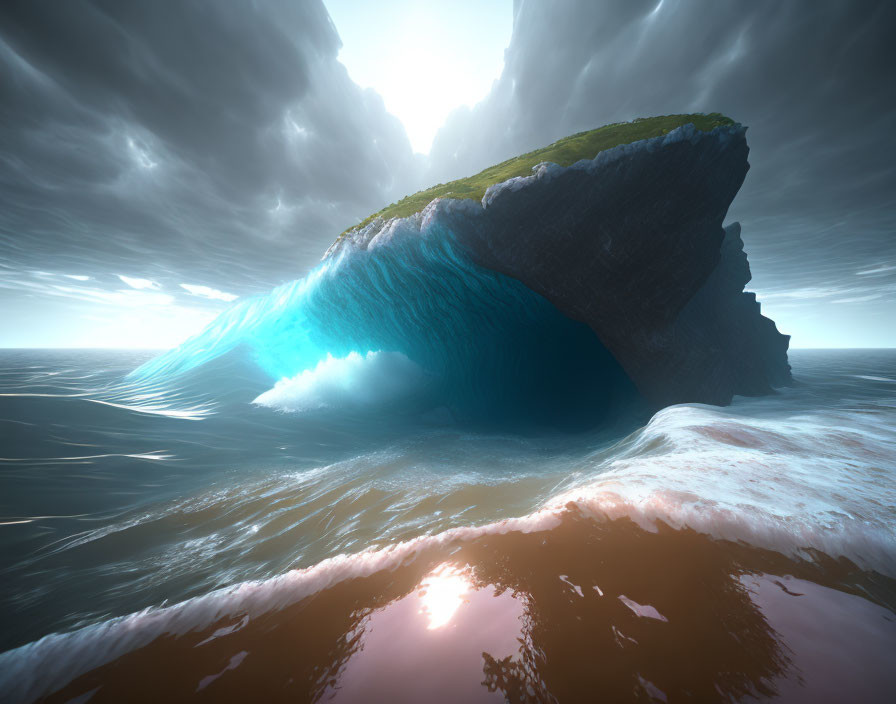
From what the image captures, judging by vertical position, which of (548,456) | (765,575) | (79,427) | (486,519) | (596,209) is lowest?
(548,456)

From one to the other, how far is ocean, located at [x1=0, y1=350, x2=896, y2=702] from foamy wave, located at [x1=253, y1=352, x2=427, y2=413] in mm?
7043

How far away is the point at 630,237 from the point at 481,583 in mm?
8253

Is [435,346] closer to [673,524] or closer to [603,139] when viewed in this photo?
[603,139]

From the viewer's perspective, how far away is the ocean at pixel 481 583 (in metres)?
1.16

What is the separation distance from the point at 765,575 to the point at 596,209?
7.28 m

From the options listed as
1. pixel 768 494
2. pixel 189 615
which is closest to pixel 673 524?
pixel 768 494

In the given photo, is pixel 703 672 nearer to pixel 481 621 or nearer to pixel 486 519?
pixel 481 621

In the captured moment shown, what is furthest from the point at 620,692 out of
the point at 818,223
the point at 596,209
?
the point at 818,223

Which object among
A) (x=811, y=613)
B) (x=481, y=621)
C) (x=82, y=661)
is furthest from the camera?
(x=82, y=661)

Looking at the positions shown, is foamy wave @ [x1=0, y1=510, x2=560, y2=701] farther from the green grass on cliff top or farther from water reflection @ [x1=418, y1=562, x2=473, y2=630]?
the green grass on cliff top

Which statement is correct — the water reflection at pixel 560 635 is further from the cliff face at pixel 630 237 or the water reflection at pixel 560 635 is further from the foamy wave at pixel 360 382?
the foamy wave at pixel 360 382

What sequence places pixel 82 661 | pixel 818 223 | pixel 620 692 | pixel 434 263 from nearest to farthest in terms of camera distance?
1. pixel 620 692
2. pixel 82 661
3. pixel 434 263
4. pixel 818 223

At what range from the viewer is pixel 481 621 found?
4.72 ft

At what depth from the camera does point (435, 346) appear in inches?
452
